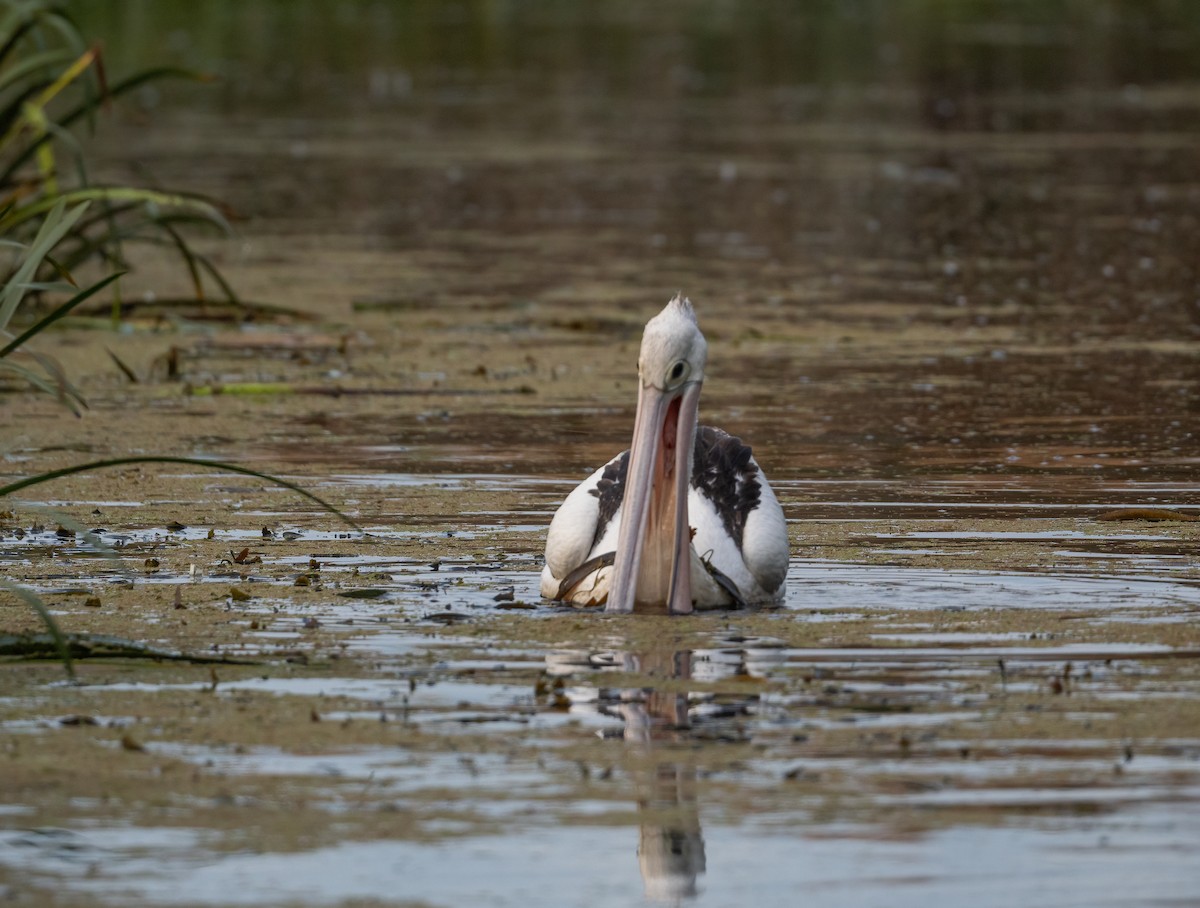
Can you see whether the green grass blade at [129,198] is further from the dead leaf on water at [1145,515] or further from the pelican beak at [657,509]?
the dead leaf on water at [1145,515]

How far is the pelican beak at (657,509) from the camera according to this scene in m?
7.13

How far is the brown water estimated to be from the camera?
5.03 metres

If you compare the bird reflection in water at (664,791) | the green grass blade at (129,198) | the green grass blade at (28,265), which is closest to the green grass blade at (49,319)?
the green grass blade at (28,265)

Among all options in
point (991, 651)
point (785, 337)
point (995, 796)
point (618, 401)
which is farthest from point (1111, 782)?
point (785, 337)

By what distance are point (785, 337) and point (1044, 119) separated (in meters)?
13.3

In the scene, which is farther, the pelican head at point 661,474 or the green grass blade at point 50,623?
the pelican head at point 661,474

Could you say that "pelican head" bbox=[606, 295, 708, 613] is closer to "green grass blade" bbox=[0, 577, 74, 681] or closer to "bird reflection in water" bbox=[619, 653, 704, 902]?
"bird reflection in water" bbox=[619, 653, 704, 902]

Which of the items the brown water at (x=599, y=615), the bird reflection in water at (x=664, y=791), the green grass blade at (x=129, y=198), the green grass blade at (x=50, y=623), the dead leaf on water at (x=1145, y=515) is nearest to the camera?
the bird reflection in water at (x=664, y=791)

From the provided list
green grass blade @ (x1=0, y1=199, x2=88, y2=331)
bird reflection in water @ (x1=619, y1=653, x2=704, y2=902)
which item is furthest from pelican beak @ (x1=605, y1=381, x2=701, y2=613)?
green grass blade @ (x1=0, y1=199, x2=88, y2=331)

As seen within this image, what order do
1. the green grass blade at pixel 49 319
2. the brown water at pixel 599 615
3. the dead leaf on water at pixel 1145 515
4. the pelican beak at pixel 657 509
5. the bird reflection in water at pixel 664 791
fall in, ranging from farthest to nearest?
the dead leaf on water at pixel 1145 515, the pelican beak at pixel 657 509, the green grass blade at pixel 49 319, the brown water at pixel 599 615, the bird reflection in water at pixel 664 791

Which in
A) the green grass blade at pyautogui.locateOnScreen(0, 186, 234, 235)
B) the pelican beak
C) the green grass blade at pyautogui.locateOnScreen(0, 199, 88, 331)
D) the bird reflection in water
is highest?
the green grass blade at pyautogui.locateOnScreen(0, 186, 234, 235)

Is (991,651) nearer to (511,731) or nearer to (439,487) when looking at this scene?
(511,731)

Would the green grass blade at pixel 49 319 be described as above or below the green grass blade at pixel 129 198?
below

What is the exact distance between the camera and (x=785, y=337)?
13.5m
